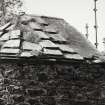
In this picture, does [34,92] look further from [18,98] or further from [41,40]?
[41,40]

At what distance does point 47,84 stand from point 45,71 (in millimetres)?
289

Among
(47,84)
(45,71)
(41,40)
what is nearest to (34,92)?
(47,84)

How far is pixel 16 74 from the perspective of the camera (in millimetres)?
6273


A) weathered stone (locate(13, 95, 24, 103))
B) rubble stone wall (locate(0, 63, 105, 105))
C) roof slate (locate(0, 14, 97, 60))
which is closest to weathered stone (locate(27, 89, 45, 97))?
rubble stone wall (locate(0, 63, 105, 105))

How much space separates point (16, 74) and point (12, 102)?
601 mm

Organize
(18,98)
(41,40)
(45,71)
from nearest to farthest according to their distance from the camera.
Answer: (18,98)
(45,71)
(41,40)

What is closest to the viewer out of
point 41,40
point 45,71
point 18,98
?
point 18,98

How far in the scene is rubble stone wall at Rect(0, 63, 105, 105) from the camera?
622 cm

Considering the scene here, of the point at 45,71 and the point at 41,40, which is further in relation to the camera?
the point at 41,40

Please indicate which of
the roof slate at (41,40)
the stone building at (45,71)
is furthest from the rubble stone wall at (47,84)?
the roof slate at (41,40)

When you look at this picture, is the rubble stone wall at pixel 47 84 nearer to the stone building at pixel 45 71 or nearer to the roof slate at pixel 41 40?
the stone building at pixel 45 71

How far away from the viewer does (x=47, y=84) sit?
6.36 m

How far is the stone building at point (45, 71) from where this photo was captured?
20.4 ft

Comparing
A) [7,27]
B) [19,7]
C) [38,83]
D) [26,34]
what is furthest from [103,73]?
[19,7]
